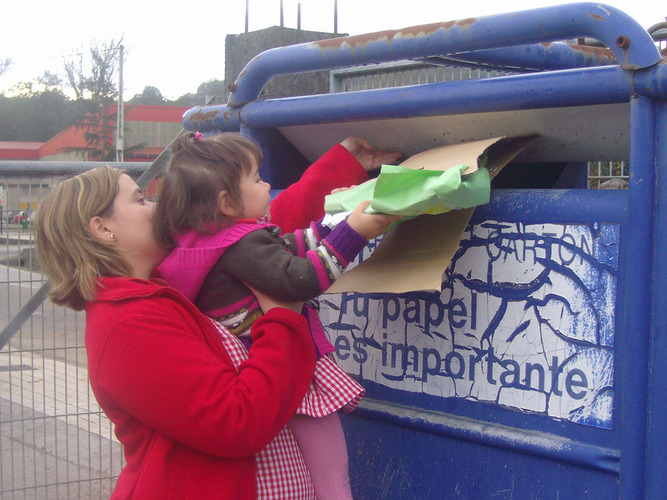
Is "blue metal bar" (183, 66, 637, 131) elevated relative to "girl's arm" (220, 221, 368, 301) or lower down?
elevated

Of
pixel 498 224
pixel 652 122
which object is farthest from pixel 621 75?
pixel 498 224

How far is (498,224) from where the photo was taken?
1.41m

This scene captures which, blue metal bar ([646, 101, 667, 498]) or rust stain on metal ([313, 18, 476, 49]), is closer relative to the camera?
blue metal bar ([646, 101, 667, 498])

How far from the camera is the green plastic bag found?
1242mm

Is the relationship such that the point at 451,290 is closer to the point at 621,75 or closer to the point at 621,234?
the point at 621,234

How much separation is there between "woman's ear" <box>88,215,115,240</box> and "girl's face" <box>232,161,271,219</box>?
0.29 m

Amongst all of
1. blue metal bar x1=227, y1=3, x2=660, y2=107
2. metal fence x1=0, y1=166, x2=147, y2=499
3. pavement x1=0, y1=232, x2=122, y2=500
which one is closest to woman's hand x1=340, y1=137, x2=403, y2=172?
blue metal bar x1=227, y1=3, x2=660, y2=107

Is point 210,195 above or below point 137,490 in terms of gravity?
above

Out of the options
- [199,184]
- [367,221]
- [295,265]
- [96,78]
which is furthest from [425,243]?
[96,78]

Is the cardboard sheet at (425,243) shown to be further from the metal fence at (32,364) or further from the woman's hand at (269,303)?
the metal fence at (32,364)

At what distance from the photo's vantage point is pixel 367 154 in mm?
1796

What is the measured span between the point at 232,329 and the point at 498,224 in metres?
0.61

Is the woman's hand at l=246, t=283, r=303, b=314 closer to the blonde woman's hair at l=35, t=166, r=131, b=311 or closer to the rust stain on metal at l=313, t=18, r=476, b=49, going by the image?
the blonde woman's hair at l=35, t=166, r=131, b=311

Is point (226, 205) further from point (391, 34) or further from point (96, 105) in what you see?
point (96, 105)
